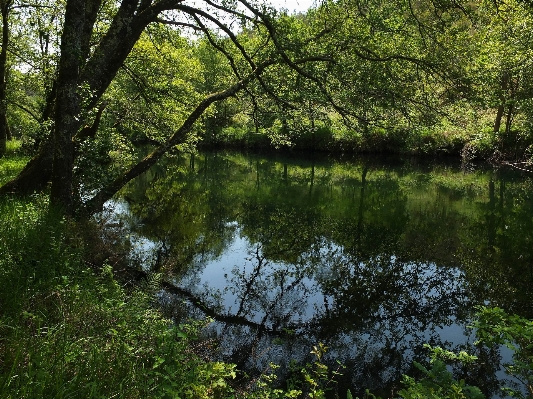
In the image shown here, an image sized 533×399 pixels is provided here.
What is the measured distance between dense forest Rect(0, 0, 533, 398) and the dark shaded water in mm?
248

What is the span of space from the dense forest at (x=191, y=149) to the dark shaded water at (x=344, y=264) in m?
0.25

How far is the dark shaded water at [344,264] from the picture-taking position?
6504 mm

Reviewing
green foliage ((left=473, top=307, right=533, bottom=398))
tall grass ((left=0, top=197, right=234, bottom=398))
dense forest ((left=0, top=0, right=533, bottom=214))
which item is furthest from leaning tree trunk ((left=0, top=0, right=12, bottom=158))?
green foliage ((left=473, top=307, right=533, bottom=398))

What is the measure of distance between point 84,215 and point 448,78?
318 inches

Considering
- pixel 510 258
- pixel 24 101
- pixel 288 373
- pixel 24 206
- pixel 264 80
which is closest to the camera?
pixel 288 373

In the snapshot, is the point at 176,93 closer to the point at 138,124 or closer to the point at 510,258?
the point at 138,124

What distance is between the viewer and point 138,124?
12.2m

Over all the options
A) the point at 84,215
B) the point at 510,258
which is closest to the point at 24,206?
the point at 84,215

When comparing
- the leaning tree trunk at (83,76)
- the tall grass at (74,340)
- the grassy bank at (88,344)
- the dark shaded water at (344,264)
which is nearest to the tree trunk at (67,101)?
the leaning tree trunk at (83,76)

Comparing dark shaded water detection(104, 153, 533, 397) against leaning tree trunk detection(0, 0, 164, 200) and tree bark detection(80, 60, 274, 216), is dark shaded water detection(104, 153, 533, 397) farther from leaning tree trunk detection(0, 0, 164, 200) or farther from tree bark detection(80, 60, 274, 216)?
leaning tree trunk detection(0, 0, 164, 200)

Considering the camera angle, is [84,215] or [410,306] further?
[84,215]

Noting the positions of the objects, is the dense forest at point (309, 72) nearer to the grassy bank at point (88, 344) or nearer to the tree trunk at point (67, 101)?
the tree trunk at point (67, 101)

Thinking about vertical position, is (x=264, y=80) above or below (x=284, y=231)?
above

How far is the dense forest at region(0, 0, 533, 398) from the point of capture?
11.1 ft
